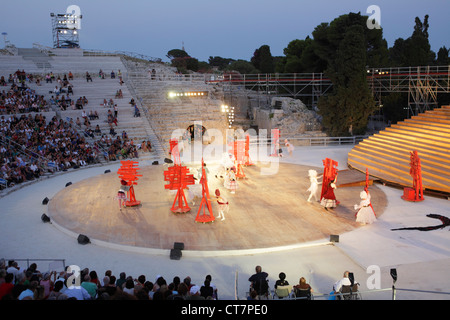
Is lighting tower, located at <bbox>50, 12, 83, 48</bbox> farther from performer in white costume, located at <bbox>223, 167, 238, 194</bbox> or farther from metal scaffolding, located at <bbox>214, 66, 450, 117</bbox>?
performer in white costume, located at <bbox>223, 167, 238, 194</bbox>

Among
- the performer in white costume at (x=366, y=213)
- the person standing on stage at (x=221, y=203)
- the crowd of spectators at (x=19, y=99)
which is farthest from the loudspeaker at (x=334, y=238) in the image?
the crowd of spectators at (x=19, y=99)

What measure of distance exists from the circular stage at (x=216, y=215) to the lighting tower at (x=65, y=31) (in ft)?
144

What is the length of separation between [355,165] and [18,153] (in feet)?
64.0

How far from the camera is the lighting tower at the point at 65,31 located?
5766 centimetres

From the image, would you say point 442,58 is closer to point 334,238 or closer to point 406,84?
point 406,84

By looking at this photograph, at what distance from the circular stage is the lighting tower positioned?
43904 millimetres

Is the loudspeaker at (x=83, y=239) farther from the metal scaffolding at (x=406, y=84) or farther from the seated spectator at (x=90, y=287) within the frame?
the metal scaffolding at (x=406, y=84)

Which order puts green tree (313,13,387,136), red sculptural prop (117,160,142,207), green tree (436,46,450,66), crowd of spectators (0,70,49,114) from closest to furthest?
red sculptural prop (117,160,142,207) < crowd of spectators (0,70,49,114) < green tree (313,13,387,136) < green tree (436,46,450,66)

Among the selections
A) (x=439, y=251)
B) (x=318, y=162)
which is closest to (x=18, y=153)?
(x=318, y=162)

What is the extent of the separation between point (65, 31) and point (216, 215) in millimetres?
52268

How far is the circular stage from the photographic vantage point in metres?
13.0

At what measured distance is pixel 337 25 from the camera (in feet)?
126

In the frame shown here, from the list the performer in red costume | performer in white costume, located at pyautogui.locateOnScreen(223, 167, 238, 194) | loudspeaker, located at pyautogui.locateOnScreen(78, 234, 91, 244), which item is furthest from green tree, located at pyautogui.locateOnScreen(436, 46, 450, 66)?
loudspeaker, located at pyautogui.locateOnScreen(78, 234, 91, 244)

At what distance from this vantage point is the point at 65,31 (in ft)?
190
